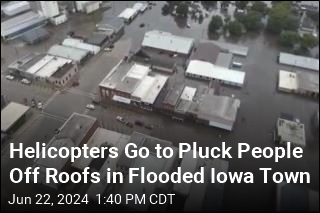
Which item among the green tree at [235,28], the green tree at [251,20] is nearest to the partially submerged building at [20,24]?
the green tree at [235,28]

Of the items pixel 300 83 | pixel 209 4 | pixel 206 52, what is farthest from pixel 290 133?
pixel 209 4

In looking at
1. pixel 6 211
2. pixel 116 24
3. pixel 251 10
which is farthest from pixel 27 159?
pixel 251 10

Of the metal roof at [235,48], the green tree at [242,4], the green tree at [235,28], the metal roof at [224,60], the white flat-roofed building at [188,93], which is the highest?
the green tree at [242,4]

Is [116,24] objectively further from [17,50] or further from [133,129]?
[133,129]

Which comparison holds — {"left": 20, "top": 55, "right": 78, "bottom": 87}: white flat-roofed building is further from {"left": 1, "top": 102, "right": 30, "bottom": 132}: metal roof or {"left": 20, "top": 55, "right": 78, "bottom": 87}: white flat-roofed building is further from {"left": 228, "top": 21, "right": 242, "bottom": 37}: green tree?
{"left": 228, "top": 21, "right": 242, "bottom": 37}: green tree

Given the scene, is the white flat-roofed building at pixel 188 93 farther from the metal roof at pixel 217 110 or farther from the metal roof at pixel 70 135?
the metal roof at pixel 70 135

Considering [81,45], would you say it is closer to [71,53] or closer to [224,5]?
[71,53]
